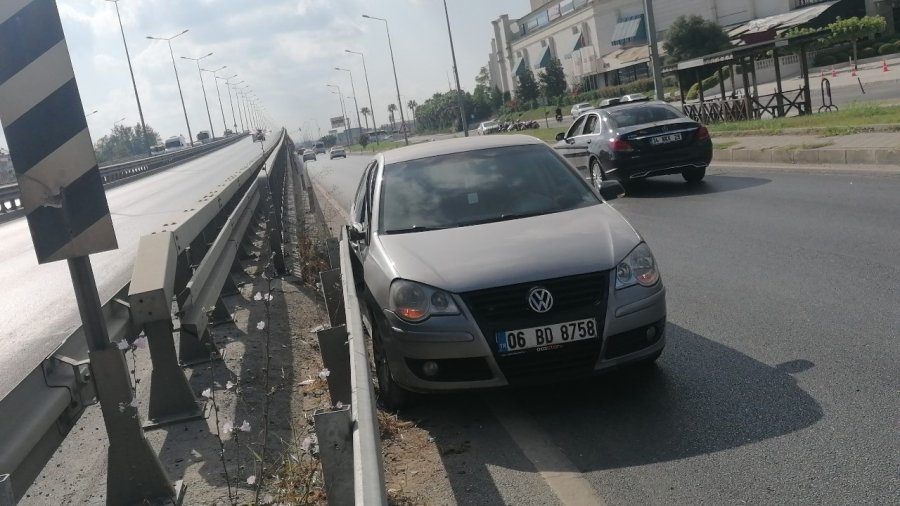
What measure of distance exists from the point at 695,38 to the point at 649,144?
6263 cm

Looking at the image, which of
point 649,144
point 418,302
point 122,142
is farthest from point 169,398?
point 122,142

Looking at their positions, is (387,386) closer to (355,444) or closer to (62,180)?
(62,180)

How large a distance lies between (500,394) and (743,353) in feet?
5.27

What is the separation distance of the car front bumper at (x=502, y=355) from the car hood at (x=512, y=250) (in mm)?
219

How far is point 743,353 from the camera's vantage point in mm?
6035

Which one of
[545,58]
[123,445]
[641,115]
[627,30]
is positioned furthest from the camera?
[545,58]

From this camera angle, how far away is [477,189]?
6684mm

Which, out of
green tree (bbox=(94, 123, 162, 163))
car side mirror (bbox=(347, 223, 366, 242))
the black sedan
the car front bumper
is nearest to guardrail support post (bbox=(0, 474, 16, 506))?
the car front bumper

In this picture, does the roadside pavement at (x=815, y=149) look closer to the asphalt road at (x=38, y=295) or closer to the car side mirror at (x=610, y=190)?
the car side mirror at (x=610, y=190)

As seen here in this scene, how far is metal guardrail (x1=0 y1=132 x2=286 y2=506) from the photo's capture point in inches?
127

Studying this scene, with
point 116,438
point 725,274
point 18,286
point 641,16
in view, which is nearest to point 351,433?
point 116,438

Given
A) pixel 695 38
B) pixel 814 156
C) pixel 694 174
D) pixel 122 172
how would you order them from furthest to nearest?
pixel 695 38 → pixel 122 172 → pixel 694 174 → pixel 814 156

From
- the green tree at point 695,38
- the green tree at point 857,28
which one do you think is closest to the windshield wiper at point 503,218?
the green tree at point 857,28

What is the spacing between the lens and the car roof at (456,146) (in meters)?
7.21
